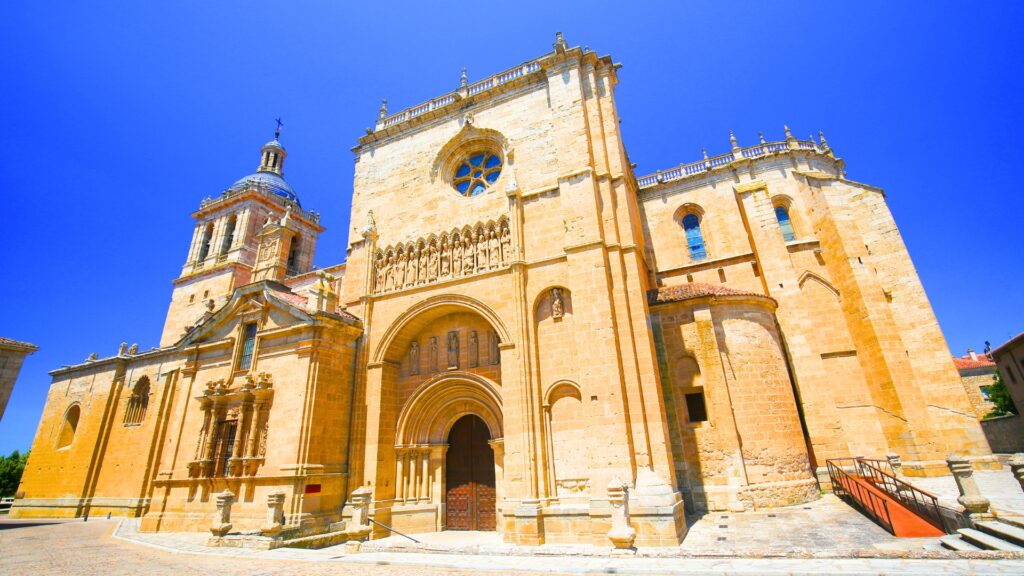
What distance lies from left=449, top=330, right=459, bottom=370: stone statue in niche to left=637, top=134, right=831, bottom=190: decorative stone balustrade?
12.9 metres

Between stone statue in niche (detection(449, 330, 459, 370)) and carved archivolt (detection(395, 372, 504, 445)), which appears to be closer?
carved archivolt (detection(395, 372, 504, 445))

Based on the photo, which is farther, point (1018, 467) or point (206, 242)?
point (206, 242)

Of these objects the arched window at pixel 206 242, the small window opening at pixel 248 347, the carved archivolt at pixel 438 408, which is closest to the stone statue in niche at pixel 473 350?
the carved archivolt at pixel 438 408

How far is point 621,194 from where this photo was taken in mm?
14016

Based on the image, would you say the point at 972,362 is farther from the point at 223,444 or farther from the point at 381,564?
the point at 223,444

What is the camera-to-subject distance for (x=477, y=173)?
17.2 m

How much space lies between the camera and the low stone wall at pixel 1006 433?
74.4 feet

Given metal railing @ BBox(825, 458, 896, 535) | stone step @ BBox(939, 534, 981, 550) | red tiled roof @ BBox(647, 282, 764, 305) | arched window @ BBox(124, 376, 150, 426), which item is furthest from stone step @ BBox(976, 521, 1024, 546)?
arched window @ BBox(124, 376, 150, 426)

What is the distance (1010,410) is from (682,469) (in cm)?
2746

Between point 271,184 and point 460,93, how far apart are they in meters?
23.2

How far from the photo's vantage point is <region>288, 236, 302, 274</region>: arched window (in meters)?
33.5

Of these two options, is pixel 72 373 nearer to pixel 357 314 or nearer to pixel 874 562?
pixel 357 314

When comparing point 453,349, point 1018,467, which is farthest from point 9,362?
point 1018,467

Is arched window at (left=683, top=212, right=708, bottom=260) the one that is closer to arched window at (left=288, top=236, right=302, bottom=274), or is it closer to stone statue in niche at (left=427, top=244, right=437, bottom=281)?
stone statue in niche at (left=427, top=244, right=437, bottom=281)
